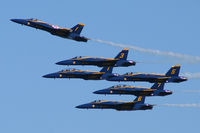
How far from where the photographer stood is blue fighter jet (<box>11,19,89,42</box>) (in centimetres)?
19538

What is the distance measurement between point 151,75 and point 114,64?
9163 millimetres

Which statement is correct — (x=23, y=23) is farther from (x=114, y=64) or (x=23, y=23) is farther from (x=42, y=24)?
(x=114, y=64)

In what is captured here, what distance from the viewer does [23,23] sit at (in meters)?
200

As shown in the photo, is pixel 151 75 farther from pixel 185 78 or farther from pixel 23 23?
pixel 23 23

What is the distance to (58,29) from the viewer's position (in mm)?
197000

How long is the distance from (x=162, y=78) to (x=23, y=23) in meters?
35.5

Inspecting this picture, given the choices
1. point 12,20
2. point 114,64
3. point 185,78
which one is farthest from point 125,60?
point 12,20

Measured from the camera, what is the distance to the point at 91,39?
193000mm

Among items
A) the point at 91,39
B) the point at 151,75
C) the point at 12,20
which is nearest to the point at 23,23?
the point at 12,20

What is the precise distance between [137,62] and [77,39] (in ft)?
49.5

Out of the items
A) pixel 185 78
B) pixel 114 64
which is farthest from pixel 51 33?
pixel 185 78

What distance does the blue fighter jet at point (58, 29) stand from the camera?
641 feet

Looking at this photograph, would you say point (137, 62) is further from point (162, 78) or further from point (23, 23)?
point (23, 23)

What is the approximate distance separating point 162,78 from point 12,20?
125 ft
